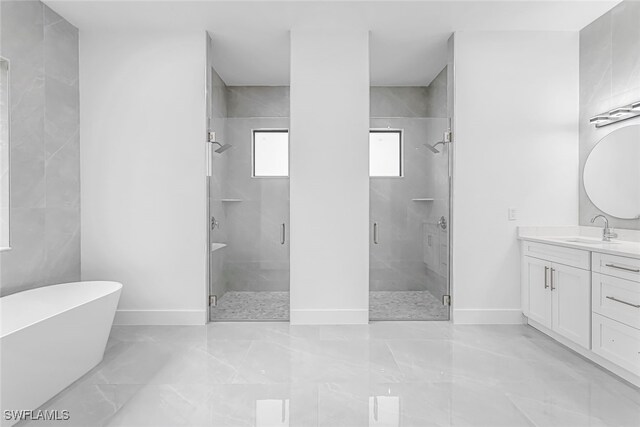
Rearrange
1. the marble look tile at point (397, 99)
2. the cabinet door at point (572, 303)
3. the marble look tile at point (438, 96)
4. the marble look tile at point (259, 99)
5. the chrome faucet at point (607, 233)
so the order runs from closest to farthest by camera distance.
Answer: the cabinet door at point (572, 303) → the chrome faucet at point (607, 233) → the marble look tile at point (438, 96) → the marble look tile at point (259, 99) → the marble look tile at point (397, 99)

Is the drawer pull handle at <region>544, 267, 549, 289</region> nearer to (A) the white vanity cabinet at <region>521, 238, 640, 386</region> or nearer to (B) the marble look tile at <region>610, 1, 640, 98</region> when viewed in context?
(A) the white vanity cabinet at <region>521, 238, 640, 386</region>

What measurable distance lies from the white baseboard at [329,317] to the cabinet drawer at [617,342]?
1.71 meters

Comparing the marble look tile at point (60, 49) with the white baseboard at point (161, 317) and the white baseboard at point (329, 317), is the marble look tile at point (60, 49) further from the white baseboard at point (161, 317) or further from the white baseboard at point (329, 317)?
the white baseboard at point (329, 317)

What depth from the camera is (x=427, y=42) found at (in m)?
3.63

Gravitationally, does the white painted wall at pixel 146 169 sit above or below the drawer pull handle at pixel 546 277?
above

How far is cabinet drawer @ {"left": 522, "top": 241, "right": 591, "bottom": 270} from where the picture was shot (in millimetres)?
2607

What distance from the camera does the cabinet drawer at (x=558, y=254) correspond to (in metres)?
2.61

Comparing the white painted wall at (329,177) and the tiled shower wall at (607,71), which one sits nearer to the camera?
the tiled shower wall at (607,71)

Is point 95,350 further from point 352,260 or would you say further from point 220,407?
point 352,260

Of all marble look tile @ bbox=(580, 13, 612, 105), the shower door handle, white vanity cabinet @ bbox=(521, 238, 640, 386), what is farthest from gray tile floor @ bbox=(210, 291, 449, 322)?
marble look tile @ bbox=(580, 13, 612, 105)

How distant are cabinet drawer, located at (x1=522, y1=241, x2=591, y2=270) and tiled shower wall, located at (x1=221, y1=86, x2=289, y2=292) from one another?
2.17 m

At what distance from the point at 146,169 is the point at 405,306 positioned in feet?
9.10

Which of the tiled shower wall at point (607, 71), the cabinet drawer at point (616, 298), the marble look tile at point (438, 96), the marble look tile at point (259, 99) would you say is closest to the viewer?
the cabinet drawer at point (616, 298)

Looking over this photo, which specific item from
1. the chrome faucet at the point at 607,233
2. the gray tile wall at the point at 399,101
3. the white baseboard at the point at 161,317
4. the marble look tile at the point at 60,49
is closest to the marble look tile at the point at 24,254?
the white baseboard at the point at 161,317
